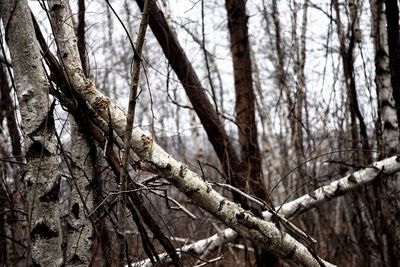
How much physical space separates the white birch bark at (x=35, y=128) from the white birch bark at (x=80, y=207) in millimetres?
349

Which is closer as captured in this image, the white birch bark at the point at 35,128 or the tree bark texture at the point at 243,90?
the white birch bark at the point at 35,128

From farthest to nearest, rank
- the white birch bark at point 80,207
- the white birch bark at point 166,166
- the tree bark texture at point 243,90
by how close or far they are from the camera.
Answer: the tree bark texture at point 243,90 < the white birch bark at point 80,207 < the white birch bark at point 166,166

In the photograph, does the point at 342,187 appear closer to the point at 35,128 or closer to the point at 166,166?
the point at 166,166

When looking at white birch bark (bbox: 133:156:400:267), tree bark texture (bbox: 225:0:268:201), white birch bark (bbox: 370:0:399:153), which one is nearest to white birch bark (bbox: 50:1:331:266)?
white birch bark (bbox: 133:156:400:267)

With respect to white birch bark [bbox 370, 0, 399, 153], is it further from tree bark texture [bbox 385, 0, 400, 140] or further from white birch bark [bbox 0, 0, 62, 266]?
white birch bark [bbox 0, 0, 62, 266]

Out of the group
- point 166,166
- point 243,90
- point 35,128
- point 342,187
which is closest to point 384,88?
point 342,187

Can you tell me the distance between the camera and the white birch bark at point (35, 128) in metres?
1.70

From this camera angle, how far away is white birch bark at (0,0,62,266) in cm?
170

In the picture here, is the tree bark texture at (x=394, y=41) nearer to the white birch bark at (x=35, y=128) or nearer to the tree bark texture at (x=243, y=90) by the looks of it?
the tree bark texture at (x=243, y=90)

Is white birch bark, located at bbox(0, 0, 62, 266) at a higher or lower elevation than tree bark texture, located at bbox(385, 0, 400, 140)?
lower

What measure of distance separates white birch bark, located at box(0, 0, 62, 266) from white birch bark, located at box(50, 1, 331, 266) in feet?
0.81

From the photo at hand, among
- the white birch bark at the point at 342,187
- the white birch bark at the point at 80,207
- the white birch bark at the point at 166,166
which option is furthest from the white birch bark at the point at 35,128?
the white birch bark at the point at 342,187

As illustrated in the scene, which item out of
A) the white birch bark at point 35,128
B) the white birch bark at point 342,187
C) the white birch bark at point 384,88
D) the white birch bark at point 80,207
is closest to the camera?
the white birch bark at point 35,128

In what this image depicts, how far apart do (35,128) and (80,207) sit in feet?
2.05
